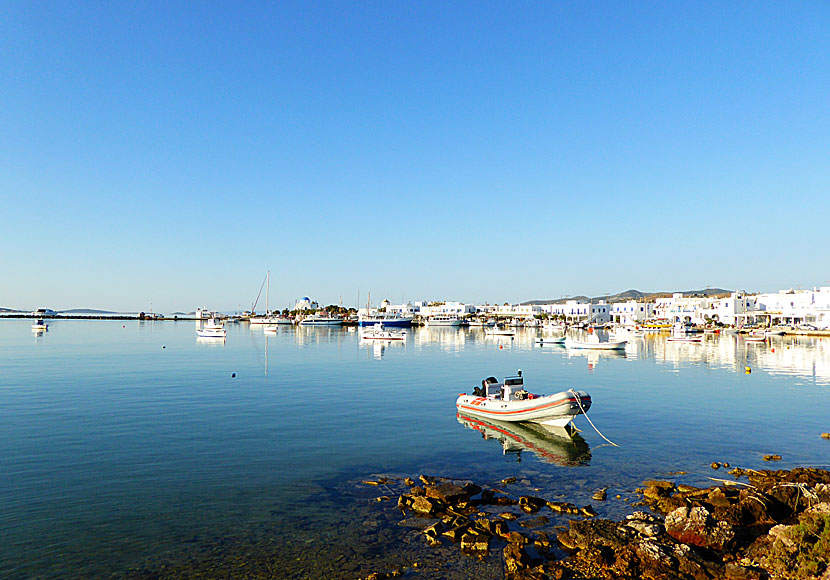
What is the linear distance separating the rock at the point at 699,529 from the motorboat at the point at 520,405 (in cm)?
1204

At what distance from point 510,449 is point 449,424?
213 inches

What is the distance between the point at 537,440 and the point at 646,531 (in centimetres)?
1156

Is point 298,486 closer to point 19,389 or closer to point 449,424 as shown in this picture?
point 449,424

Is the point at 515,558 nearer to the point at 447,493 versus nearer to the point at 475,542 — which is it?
the point at 475,542

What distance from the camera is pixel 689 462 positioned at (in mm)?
19844

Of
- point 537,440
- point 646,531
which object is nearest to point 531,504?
point 646,531

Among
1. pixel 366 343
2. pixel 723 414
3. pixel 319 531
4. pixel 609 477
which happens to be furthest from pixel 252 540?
pixel 366 343

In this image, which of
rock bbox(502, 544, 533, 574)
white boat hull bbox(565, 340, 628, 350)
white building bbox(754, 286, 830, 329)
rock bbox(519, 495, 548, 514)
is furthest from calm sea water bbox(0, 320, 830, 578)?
white building bbox(754, 286, 830, 329)

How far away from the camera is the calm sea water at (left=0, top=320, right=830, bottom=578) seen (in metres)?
13.8

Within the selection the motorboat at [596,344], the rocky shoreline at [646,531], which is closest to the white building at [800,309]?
the motorboat at [596,344]

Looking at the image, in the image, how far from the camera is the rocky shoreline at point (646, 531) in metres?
10.8

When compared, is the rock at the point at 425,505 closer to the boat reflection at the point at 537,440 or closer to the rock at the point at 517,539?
the rock at the point at 517,539

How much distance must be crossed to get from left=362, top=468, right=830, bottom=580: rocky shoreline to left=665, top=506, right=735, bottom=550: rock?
0.08ft

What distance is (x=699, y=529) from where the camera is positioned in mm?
12227
